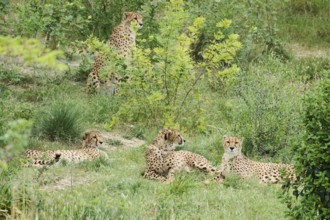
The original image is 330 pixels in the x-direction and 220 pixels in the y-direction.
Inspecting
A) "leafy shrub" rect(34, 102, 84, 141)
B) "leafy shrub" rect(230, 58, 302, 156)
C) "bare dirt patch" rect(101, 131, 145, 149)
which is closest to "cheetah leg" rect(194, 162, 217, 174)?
"leafy shrub" rect(230, 58, 302, 156)

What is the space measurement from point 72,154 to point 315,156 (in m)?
3.96

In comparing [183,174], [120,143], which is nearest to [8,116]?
[120,143]

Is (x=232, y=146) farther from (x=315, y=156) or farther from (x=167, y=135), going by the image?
→ (x=315, y=156)

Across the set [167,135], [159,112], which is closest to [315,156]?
[167,135]

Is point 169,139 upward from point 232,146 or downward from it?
downward

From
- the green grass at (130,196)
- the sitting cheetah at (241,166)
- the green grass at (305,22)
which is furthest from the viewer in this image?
the green grass at (305,22)

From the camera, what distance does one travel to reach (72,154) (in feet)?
30.5

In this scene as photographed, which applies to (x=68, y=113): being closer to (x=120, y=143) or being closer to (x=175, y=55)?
(x=120, y=143)

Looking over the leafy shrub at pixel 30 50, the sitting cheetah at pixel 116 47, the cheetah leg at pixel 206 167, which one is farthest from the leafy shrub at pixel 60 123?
the leafy shrub at pixel 30 50

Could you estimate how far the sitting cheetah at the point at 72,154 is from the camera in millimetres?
8953

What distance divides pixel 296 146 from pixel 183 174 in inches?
116

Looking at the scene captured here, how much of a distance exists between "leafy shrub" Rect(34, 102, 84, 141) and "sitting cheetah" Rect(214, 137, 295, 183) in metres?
2.06

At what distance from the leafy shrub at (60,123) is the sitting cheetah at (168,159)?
51.4 inches

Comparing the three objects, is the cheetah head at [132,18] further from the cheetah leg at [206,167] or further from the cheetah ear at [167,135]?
the cheetah leg at [206,167]
